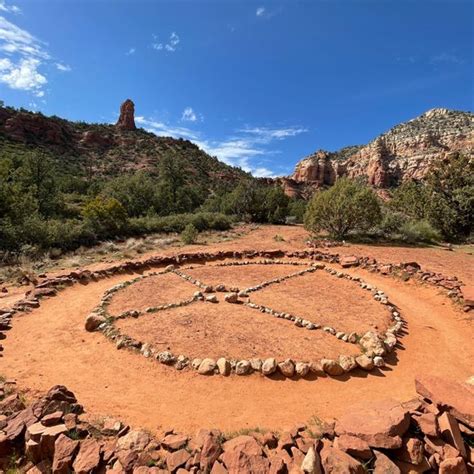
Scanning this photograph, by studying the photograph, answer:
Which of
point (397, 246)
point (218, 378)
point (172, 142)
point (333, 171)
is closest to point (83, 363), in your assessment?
point (218, 378)

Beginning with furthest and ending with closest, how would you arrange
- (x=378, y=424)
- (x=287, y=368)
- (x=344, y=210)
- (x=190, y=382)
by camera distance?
(x=344, y=210), (x=287, y=368), (x=190, y=382), (x=378, y=424)

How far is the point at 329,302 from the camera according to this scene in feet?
35.7

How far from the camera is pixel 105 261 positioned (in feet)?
54.0

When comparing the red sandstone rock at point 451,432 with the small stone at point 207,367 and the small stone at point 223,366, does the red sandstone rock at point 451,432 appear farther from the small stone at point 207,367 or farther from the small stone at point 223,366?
the small stone at point 207,367

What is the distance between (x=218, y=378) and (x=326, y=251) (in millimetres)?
13229

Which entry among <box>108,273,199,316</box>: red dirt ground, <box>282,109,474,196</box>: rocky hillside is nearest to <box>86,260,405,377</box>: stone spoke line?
<box>108,273,199,316</box>: red dirt ground

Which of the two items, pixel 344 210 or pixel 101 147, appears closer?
pixel 344 210

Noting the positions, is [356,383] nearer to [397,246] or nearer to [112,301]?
[112,301]

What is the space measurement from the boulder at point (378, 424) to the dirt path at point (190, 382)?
88 cm

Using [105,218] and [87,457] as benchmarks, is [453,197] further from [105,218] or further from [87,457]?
[87,457]

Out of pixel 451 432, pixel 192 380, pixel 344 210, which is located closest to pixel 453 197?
pixel 344 210

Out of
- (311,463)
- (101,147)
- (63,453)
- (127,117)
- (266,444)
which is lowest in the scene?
(63,453)

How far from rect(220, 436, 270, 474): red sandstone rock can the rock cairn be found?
12 mm

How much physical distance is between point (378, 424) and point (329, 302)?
661 centimetres
